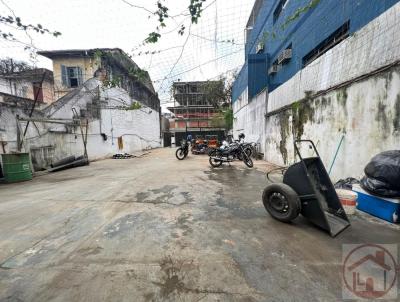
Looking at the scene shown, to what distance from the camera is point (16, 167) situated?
6199 mm

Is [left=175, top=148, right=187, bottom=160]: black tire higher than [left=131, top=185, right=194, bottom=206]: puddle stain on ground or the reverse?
higher

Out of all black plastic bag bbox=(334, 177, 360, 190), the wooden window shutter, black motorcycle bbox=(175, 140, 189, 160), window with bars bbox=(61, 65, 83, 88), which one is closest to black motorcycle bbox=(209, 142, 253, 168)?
black motorcycle bbox=(175, 140, 189, 160)

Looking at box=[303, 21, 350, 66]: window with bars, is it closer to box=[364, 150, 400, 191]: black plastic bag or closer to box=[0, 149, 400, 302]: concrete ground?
box=[364, 150, 400, 191]: black plastic bag

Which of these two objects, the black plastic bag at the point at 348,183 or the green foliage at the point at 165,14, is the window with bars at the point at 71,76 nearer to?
the green foliage at the point at 165,14

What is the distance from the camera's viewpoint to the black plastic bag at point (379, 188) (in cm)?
265

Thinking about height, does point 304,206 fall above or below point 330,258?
above

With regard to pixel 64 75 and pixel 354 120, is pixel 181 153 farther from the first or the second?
pixel 64 75

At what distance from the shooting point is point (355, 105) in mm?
3846

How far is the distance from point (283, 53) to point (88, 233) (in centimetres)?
1027

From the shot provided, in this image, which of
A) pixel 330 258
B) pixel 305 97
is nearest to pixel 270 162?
pixel 305 97

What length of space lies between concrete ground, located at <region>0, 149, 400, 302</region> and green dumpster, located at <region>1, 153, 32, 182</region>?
2.89 meters

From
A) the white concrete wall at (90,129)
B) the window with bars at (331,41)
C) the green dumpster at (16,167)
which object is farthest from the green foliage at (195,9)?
the white concrete wall at (90,129)

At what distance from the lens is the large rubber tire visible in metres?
2.68

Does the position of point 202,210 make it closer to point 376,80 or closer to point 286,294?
point 286,294
